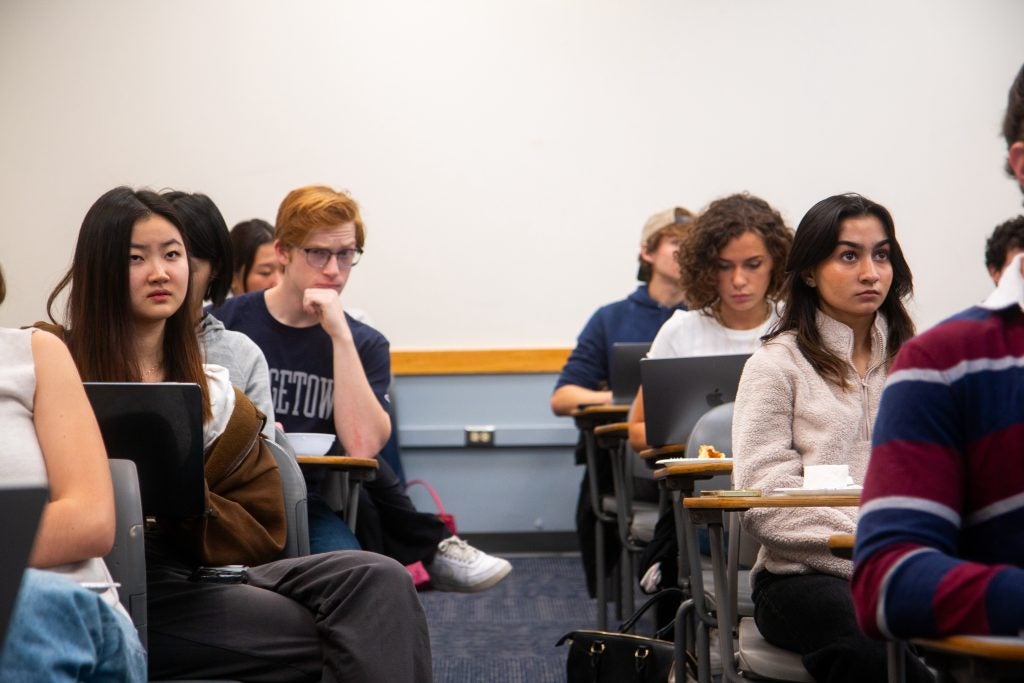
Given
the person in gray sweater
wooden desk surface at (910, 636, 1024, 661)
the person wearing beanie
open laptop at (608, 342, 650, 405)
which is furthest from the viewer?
the person wearing beanie

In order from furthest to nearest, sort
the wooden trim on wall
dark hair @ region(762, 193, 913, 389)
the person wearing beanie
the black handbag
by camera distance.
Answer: the wooden trim on wall
the person wearing beanie
the black handbag
dark hair @ region(762, 193, 913, 389)

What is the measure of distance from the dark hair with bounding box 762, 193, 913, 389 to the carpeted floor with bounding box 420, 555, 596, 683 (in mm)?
1462

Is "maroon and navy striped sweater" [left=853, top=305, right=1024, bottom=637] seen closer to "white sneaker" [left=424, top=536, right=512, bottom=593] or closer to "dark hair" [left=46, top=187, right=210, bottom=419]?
"dark hair" [left=46, top=187, right=210, bottom=419]

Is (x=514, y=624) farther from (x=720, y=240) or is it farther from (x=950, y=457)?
(x=950, y=457)

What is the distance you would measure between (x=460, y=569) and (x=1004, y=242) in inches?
75.1

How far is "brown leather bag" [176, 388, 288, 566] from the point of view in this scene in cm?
197

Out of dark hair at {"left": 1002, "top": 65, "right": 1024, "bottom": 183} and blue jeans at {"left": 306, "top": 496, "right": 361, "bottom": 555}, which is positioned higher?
dark hair at {"left": 1002, "top": 65, "right": 1024, "bottom": 183}

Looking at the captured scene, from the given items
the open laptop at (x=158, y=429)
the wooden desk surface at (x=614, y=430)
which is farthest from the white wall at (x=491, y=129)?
the open laptop at (x=158, y=429)

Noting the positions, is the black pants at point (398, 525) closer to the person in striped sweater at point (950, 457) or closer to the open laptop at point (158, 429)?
the open laptop at point (158, 429)

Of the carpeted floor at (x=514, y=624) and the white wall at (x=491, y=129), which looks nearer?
the carpeted floor at (x=514, y=624)

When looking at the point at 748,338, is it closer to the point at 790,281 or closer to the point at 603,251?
the point at 790,281

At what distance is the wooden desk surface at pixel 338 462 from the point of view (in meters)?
2.62

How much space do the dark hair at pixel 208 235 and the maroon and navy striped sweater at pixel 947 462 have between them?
6.65 ft

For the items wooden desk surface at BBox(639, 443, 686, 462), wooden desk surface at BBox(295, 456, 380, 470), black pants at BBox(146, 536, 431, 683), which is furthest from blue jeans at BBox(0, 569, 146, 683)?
wooden desk surface at BBox(639, 443, 686, 462)
